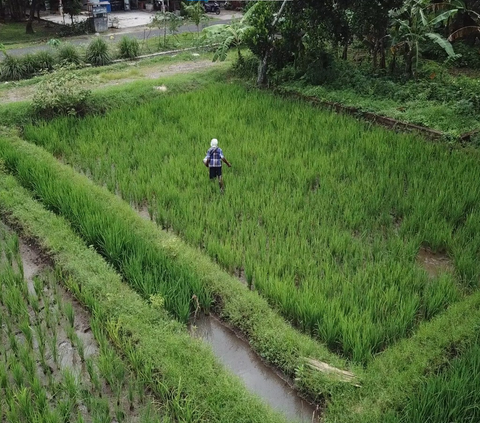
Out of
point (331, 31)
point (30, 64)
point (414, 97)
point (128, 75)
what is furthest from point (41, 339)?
point (30, 64)

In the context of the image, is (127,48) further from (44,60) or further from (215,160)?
(215,160)

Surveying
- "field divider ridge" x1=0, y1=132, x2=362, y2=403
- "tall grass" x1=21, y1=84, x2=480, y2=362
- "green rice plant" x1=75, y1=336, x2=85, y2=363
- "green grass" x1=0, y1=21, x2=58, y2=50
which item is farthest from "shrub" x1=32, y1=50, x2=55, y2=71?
"green rice plant" x1=75, y1=336, x2=85, y2=363

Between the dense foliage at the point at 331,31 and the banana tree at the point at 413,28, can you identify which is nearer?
the banana tree at the point at 413,28

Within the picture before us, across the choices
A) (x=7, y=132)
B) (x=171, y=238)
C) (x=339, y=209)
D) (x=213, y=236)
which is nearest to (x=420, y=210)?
(x=339, y=209)

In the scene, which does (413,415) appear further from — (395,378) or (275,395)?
(275,395)

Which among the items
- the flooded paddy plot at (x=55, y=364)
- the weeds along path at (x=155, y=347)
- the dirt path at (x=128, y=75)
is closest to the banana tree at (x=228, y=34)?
the dirt path at (x=128, y=75)

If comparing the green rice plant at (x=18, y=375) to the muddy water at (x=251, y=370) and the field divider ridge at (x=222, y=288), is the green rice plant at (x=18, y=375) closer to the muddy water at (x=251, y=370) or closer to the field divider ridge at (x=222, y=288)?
the muddy water at (x=251, y=370)
